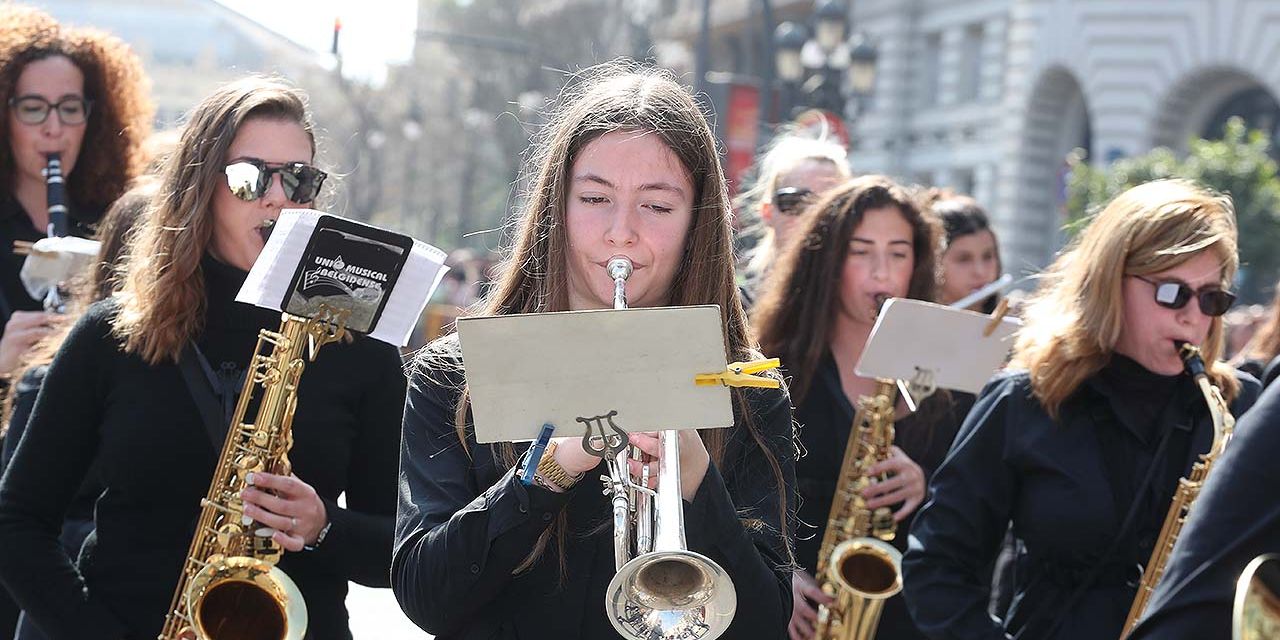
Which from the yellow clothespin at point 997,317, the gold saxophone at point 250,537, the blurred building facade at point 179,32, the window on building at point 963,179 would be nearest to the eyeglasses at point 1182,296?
the yellow clothespin at point 997,317

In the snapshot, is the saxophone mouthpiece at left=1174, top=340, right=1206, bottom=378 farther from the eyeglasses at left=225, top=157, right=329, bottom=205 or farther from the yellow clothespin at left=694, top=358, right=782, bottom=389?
the eyeglasses at left=225, top=157, right=329, bottom=205

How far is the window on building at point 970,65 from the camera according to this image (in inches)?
1455

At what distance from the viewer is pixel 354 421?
3865mm

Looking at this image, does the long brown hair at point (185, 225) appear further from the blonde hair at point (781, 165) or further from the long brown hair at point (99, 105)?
the blonde hair at point (781, 165)

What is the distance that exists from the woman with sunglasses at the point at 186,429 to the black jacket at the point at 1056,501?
1355 mm

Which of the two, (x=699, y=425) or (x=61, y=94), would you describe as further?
(x=61, y=94)

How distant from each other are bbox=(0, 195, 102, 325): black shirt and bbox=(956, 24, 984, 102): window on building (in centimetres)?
3328

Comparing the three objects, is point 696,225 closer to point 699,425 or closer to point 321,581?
point 699,425

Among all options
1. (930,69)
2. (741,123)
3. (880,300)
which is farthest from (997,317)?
(930,69)

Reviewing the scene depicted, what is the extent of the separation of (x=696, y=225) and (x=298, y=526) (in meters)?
1.22

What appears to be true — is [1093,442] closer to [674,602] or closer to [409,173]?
[674,602]

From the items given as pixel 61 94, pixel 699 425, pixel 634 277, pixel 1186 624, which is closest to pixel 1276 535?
pixel 1186 624

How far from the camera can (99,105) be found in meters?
5.44

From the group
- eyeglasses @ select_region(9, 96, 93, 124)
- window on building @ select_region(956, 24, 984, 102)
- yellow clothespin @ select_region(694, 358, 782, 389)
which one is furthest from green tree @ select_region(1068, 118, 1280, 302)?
yellow clothespin @ select_region(694, 358, 782, 389)
